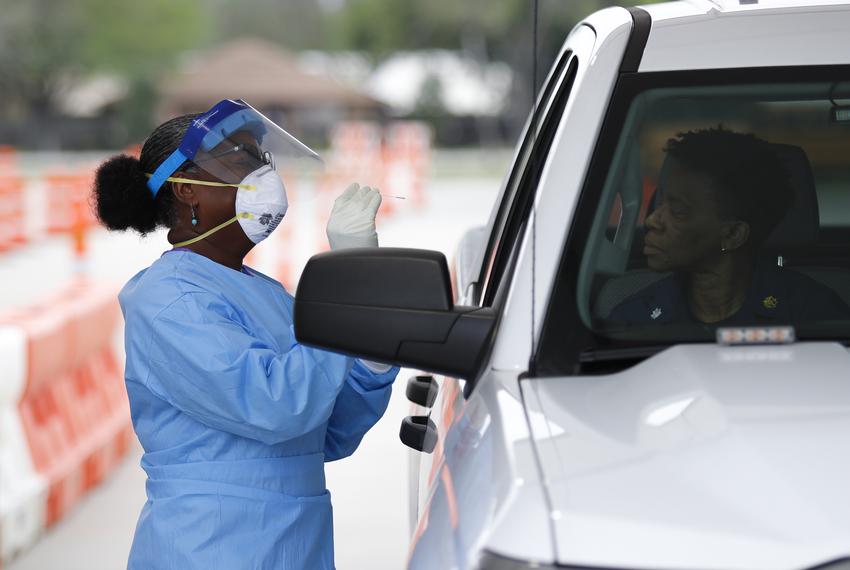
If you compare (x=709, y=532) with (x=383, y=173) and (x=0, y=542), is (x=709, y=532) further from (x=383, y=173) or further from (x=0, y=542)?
(x=383, y=173)

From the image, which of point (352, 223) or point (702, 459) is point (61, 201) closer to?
point (352, 223)

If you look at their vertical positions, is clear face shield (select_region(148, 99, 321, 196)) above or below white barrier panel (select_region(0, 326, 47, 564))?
above

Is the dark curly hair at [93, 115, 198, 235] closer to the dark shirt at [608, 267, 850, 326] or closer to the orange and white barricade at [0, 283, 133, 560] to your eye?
the dark shirt at [608, 267, 850, 326]

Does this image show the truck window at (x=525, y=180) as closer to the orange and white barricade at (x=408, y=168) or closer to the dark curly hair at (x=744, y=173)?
the dark curly hair at (x=744, y=173)

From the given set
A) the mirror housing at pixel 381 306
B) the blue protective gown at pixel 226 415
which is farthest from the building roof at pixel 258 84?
the mirror housing at pixel 381 306

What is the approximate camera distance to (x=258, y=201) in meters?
3.10

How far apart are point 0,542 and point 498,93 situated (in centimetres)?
6798

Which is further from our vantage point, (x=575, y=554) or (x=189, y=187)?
(x=189, y=187)

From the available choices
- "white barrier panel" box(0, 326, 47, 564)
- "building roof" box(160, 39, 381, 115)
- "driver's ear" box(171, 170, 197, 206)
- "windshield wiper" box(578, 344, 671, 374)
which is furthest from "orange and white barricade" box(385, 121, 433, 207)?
"building roof" box(160, 39, 381, 115)

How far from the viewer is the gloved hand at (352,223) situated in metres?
2.92

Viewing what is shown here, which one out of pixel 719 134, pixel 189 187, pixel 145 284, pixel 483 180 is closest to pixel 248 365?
pixel 145 284

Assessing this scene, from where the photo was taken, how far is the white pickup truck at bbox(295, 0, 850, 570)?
184cm

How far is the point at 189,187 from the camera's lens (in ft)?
10.2

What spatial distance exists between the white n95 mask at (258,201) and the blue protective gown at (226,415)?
0.38 ft
